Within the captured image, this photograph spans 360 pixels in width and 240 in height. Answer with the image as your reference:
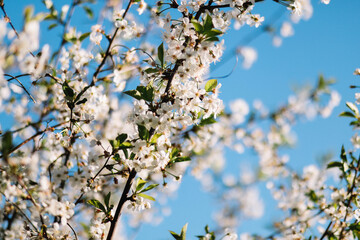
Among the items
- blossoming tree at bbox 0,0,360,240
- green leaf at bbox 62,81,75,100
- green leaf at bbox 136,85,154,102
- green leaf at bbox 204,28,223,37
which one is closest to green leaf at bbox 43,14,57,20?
blossoming tree at bbox 0,0,360,240

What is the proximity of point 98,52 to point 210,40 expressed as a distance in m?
1.28

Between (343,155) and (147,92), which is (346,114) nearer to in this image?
(343,155)

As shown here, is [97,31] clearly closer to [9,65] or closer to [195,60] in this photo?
[9,65]

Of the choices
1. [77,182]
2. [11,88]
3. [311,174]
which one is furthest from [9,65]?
[311,174]

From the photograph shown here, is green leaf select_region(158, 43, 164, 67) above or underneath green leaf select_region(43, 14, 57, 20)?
underneath

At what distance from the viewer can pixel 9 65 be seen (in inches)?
90.6

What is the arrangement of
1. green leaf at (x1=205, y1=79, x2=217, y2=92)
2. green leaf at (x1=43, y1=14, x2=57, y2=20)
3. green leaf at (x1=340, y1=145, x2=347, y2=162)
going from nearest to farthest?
green leaf at (x1=205, y1=79, x2=217, y2=92), green leaf at (x1=43, y1=14, x2=57, y2=20), green leaf at (x1=340, y1=145, x2=347, y2=162)

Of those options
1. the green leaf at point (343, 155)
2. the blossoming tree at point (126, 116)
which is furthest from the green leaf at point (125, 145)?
the green leaf at point (343, 155)

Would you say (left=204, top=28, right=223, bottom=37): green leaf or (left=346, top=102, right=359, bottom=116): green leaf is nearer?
(left=204, top=28, right=223, bottom=37): green leaf

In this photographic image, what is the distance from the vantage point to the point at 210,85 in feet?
6.46

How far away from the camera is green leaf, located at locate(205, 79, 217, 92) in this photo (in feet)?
6.45

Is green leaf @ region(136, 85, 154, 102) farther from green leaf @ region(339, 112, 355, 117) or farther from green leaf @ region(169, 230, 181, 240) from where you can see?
green leaf @ region(339, 112, 355, 117)

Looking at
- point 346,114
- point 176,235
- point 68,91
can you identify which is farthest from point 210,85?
point 346,114

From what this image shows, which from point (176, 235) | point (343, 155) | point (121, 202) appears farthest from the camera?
point (343, 155)
